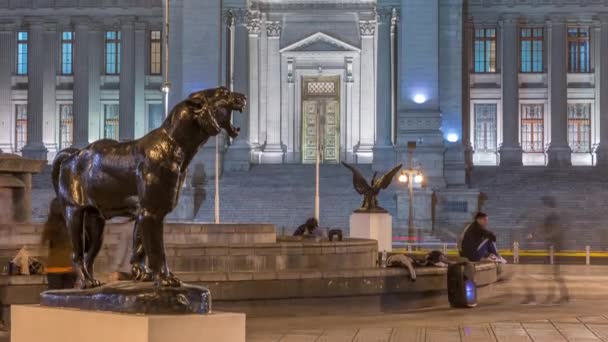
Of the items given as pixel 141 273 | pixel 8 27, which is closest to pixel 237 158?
pixel 8 27

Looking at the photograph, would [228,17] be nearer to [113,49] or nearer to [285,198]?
[113,49]

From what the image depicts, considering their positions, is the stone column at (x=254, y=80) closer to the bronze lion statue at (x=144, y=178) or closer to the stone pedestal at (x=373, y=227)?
the stone pedestal at (x=373, y=227)

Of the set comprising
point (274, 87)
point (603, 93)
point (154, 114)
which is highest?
point (274, 87)

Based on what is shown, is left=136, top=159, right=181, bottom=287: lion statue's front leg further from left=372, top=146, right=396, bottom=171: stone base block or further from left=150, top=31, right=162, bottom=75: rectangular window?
left=150, top=31, right=162, bottom=75: rectangular window

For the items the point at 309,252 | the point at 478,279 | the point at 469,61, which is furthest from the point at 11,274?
the point at 469,61

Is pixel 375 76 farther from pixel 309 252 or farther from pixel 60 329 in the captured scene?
pixel 60 329

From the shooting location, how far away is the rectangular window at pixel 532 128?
221 ft

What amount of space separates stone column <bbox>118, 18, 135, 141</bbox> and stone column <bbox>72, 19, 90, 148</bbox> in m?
1.88

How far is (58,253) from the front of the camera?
553 inches

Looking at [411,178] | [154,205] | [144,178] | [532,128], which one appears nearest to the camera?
[154,205]

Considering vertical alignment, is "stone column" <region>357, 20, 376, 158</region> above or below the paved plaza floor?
above

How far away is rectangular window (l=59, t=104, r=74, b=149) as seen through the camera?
232 ft

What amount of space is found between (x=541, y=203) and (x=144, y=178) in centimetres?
4808

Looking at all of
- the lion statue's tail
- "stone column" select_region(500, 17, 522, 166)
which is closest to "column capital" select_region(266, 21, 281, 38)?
"stone column" select_region(500, 17, 522, 166)
